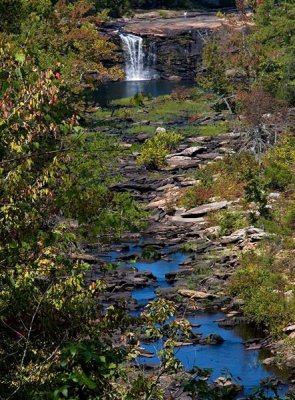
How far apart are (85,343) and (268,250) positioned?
18306 mm

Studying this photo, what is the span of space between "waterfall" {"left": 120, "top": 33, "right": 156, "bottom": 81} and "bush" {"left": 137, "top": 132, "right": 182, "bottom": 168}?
36779 millimetres

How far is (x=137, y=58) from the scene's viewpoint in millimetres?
85375

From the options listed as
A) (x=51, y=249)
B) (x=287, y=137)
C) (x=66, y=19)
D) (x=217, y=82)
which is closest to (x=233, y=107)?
(x=217, y=82)

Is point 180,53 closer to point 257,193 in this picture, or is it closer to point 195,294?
point 257,193

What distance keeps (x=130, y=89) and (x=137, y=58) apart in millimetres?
11712

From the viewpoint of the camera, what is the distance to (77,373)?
28.9ft

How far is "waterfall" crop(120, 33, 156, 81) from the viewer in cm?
8375

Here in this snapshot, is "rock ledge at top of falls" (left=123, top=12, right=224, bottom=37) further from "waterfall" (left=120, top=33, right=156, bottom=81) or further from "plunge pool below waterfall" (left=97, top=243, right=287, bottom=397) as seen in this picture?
"plunge pool below waterfall" (left=97, top=243, right=287, bottom=397)

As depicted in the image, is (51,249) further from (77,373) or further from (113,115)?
(113,115)

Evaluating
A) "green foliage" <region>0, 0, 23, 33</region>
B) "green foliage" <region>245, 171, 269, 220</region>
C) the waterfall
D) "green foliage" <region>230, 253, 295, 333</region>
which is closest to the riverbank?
"green foliage" <region>230, 253, 295, 333</region>

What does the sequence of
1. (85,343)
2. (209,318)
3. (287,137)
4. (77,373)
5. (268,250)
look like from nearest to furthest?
1. (77,373)
2. (85,343)
3. (209,318)
4. (268,250)
5. (287,137)

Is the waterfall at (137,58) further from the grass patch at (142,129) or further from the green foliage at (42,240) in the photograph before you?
the green foliage at (42,240)

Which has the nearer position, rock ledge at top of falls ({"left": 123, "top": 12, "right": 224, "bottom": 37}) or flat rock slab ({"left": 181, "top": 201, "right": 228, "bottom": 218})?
flat rock slab ({"left": 181, "top": 201, "right": 228, "bottom": 218})

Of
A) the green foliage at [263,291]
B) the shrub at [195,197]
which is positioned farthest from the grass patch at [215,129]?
the green foliage at [263,291]
